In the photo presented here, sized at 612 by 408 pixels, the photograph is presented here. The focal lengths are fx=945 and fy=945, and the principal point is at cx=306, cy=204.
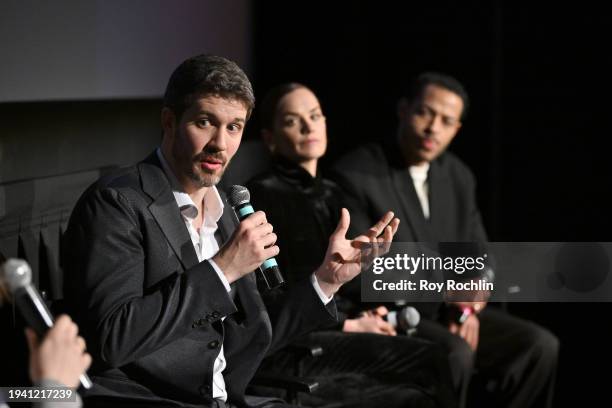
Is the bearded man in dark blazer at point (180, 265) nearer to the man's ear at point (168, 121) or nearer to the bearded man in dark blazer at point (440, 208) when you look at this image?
the man's ear at point (168, 121)

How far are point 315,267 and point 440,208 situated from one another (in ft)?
2.85

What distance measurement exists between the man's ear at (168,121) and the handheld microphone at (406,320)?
1.31m

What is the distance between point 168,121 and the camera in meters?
2.01

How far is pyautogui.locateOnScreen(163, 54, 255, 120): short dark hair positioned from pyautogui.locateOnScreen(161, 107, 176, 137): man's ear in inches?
0.9

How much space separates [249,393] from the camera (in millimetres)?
2488

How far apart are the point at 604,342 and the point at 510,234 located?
2.12ft

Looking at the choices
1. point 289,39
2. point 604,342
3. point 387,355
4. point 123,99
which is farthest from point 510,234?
point 123,99

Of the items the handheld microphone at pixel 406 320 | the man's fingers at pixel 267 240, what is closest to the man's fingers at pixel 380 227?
the man's fingers at pixel 267 240

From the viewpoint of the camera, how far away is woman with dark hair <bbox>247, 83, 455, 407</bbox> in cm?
271

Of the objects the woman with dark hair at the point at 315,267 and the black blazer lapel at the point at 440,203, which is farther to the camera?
the black blazer lapel at the point at 440,203

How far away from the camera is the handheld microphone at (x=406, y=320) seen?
306cm

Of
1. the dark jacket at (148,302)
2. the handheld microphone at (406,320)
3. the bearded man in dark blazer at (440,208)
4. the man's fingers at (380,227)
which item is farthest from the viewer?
the bearded man in dark blazer at (440,208)

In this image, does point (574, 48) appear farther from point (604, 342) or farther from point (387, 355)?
point (387, 355)

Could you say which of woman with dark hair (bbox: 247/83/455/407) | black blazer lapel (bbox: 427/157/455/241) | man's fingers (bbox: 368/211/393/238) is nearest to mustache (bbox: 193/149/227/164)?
man's fingers (bbox: 368/211/393/238)
